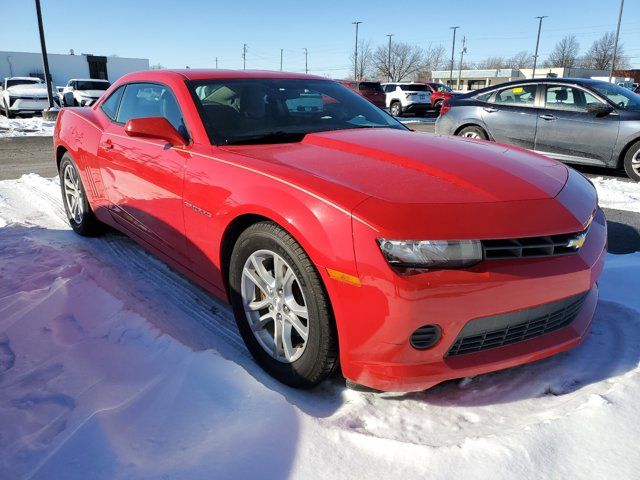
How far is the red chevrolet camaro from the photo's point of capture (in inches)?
73.0

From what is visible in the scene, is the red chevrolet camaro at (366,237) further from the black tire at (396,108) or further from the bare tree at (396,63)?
the bare tree at (396,63)

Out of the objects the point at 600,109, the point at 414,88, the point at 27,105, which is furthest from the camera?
the point at 414,88

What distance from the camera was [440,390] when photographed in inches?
87.6

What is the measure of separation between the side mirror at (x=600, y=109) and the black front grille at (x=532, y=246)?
591 cm

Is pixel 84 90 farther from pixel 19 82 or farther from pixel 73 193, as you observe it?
pixel 73 193

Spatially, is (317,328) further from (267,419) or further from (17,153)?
(17,153)

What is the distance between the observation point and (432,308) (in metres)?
1.83

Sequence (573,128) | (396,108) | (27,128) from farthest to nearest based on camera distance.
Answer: (396,108) < (27,128) < (573,128)

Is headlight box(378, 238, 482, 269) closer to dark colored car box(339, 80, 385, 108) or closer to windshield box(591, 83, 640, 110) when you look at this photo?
windshield box(591, 83, 640, 110)

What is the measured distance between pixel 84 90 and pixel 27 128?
6.96 m

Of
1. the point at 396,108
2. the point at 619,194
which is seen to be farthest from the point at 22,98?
the point at 619,194

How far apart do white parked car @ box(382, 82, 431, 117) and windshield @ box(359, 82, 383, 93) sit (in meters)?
0.87

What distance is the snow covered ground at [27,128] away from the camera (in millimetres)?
13396

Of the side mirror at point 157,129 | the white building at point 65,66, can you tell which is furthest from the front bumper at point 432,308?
the white building at point 65,66
